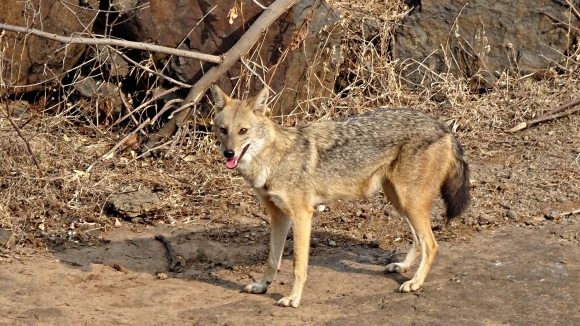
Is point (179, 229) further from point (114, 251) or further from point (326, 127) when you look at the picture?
point (326, 127)

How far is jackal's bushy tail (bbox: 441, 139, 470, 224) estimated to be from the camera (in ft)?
22.7

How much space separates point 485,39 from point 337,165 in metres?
5.03

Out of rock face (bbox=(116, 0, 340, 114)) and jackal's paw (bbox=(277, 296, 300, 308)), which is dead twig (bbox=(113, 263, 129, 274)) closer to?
jackal's paw (bbox=(277, 296, 300, 308))

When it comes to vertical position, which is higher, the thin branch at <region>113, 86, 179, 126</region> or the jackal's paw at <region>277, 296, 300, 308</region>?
the thin branch at <region>113, 86, 179, 126</region>

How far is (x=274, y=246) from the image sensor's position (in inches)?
270

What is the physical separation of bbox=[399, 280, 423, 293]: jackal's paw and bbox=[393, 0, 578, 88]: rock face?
16.2 ft

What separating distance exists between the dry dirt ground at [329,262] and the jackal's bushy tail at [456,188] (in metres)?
0.55

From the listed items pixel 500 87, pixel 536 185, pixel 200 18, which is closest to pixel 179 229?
pixel 200 18

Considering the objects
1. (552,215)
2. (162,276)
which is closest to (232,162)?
(162,276)

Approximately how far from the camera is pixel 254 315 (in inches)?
247

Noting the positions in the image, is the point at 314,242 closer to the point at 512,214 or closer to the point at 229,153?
the point at 229,153

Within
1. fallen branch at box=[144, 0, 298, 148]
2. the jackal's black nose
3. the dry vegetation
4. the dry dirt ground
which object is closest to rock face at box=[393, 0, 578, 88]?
the dry vegetation

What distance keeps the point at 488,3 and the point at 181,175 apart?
16.7 ft

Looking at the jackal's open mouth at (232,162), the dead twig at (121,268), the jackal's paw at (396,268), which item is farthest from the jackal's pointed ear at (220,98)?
the jackal's paw at (396,268)
